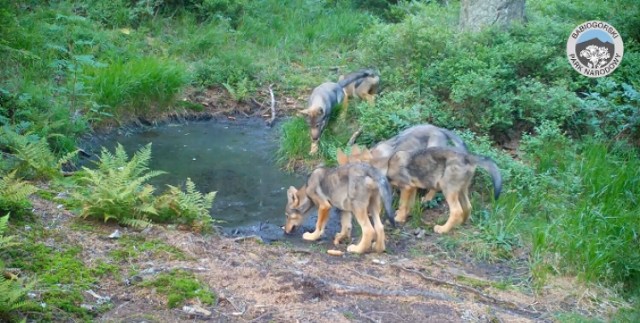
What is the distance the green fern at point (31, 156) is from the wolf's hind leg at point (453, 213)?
4.43 meters

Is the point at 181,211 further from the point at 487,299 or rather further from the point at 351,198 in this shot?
the point at 487,299

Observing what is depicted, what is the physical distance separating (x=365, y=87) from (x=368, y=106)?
1.51 metres

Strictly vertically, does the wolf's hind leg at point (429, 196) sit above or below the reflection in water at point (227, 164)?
above

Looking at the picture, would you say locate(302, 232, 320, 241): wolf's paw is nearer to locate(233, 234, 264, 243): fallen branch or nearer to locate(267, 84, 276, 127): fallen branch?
locate(233, 234, 264, 243): fallen branch

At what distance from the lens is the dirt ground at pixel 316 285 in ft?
21.4

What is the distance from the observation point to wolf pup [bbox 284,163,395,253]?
338 inches

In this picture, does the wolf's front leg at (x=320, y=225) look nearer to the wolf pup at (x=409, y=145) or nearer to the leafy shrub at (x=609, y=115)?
the wolf pup at (x=409, y=145)

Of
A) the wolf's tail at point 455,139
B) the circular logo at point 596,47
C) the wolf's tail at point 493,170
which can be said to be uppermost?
the circular logo at point 596,47

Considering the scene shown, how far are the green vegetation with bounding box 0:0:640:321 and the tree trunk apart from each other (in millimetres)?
282

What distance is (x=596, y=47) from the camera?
37.2 ft

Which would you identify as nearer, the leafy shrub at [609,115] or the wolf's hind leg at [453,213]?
the wolf's hind leg at [453,213]

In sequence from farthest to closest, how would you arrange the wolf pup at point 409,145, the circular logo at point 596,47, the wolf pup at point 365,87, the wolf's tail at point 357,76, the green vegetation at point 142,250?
1. the wolf's tail at point 357,76
2. the wolf pup at point 365,87
3. the circular logo at point 596,47
4. the wolf pup at point 409,145
5. the green vegetation at point 142,250

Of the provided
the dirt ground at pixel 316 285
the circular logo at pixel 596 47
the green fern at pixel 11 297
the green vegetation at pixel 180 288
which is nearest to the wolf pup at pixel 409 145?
the dirt ground at pixel 316 285

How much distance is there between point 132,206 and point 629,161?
5789mm
